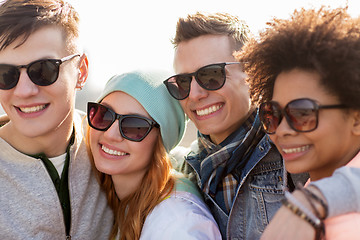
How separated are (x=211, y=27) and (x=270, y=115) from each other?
1125mm

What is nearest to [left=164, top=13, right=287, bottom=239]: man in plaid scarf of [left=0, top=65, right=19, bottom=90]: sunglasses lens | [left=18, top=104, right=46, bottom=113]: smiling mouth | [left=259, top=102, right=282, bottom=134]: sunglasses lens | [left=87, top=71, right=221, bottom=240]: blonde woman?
[left=87, top=71, right=221, bottom=240]: blonde woman

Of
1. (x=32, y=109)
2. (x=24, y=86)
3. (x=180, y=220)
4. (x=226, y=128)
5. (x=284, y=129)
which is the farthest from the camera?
(x=226, y=128)

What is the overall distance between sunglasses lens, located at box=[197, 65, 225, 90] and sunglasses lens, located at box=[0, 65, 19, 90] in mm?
1226

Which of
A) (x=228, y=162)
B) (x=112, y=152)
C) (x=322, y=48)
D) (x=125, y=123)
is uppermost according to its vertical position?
(x=322, y=48)

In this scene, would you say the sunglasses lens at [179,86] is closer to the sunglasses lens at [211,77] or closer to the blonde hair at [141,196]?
the sunglasses lens at [211,77]

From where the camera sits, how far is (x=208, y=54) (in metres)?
2.73

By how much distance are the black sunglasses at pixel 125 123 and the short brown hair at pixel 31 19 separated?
523 mm

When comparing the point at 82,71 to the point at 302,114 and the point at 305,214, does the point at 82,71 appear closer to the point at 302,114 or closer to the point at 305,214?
the point at 302,114

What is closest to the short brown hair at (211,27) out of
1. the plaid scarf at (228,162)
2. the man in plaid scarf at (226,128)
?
the man in plaid scarf at (226,128)

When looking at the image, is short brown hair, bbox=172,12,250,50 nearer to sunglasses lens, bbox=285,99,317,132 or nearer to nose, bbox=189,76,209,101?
nose, bbox=189,76,209,101

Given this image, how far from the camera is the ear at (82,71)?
2902 millimetres

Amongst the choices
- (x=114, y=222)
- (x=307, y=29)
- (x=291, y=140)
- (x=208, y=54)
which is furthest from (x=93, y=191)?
(x=307, y=29)

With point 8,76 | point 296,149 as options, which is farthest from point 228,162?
point 8,76

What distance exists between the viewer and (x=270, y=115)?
194 cm
